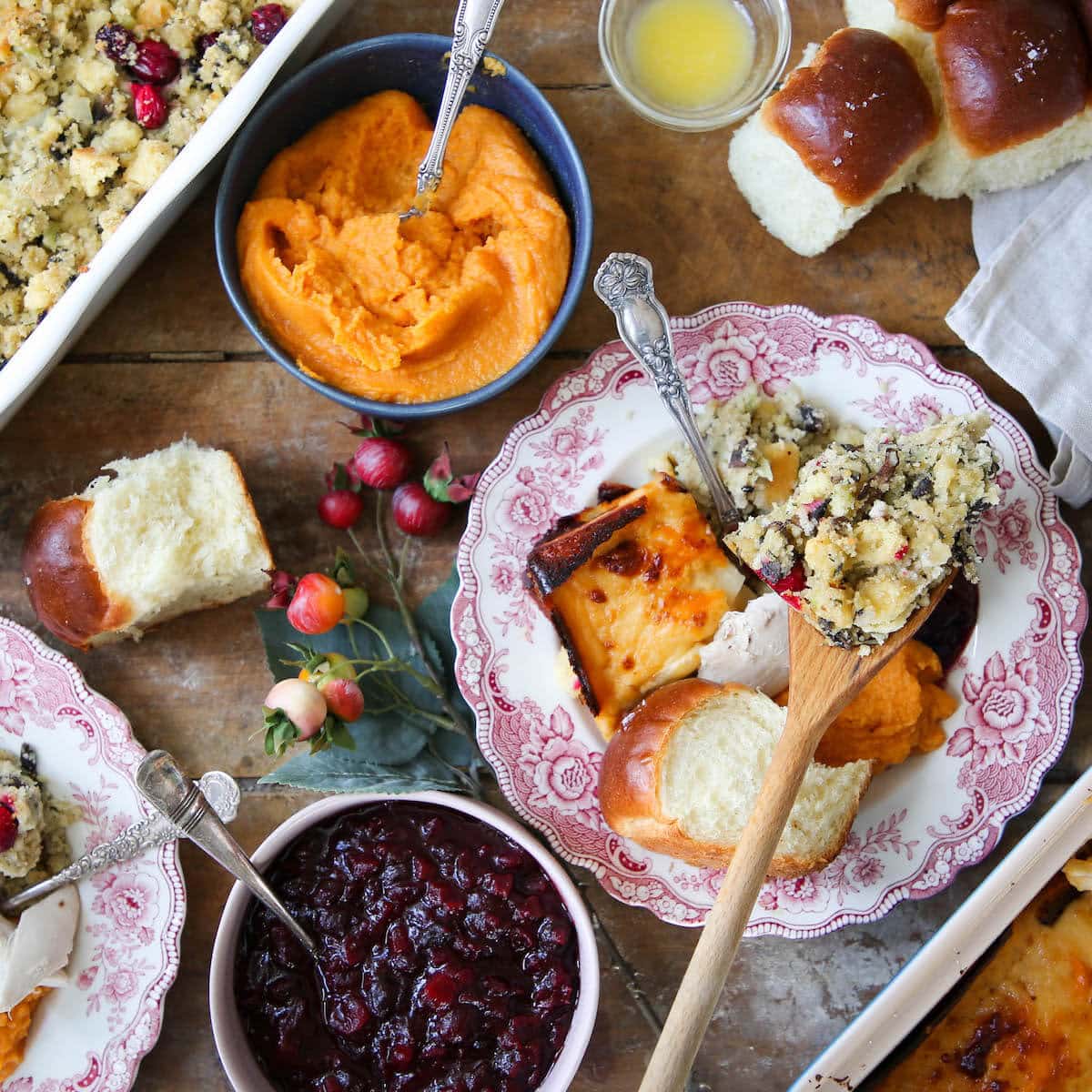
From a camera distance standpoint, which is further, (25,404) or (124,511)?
(25,404)

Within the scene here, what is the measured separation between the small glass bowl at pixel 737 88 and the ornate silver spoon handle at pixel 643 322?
51 cm

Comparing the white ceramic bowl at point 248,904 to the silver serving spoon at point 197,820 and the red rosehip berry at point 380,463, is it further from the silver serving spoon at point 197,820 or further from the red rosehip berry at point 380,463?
the red rosehip berry at point 380,463

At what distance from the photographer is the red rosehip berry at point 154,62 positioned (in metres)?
2.56

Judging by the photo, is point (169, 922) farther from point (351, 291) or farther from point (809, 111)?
point (809, 111)

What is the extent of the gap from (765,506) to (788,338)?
1.43ft

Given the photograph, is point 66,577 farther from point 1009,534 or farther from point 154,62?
point 1009,534

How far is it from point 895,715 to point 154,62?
2223mm

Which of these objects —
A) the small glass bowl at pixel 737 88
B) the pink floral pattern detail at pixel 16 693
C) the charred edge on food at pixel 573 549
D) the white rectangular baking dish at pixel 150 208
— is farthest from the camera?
the small glass bowl at pixel 737 88

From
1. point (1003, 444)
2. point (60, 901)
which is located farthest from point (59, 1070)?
point (1003, 444)

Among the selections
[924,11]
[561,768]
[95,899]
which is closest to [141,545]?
[95,899]

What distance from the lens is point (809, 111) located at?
2.51 m

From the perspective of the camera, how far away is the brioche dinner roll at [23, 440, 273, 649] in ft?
8.25

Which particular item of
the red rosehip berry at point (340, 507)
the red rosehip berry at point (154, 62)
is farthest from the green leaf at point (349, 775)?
the red rosehip berry at point (154, 62)

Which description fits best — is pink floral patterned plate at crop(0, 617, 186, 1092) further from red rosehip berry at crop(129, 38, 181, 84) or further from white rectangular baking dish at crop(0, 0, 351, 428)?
red rosehip berry at crop(129, 38, 181, 84)
